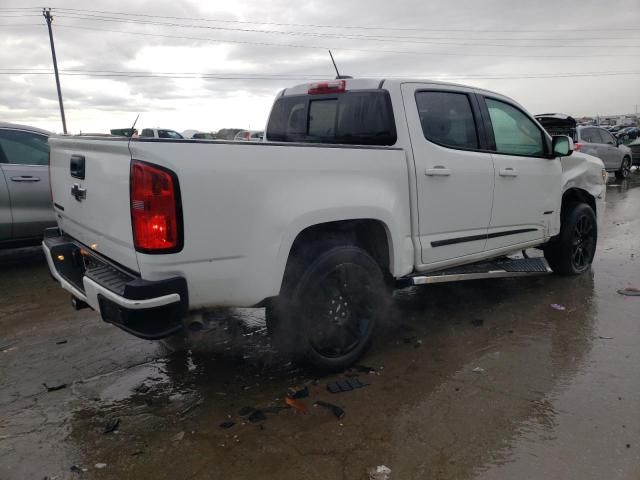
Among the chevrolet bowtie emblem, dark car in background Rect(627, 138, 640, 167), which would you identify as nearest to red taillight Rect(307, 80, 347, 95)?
the chevrolet bowtie emblem

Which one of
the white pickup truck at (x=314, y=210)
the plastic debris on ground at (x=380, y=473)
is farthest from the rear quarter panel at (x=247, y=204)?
the plastic debris on ground at (x=380, y=473)

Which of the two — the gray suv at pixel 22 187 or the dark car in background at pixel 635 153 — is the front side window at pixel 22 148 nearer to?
the gray suv at pixel 22 187

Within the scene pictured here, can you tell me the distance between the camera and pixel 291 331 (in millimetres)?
3266

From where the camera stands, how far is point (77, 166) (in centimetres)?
324

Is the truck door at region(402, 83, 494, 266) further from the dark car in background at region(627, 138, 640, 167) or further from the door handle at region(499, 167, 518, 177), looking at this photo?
the dark car in background at region(627, 138, 640, 167)

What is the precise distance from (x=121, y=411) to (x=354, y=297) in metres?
1.66

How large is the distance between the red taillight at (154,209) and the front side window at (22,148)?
179 inches

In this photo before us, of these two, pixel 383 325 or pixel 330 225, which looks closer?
pixel 330 225

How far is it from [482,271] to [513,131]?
143 cm

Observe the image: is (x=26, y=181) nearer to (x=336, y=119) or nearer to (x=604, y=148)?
(x=336, y=119)

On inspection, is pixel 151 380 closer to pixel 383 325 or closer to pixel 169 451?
pixel 169 451

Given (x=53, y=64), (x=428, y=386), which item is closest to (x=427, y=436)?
(x=428, y=386)

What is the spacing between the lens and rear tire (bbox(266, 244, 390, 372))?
3248 mm

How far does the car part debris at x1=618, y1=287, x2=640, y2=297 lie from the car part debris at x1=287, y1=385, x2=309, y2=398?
12.0 ft
